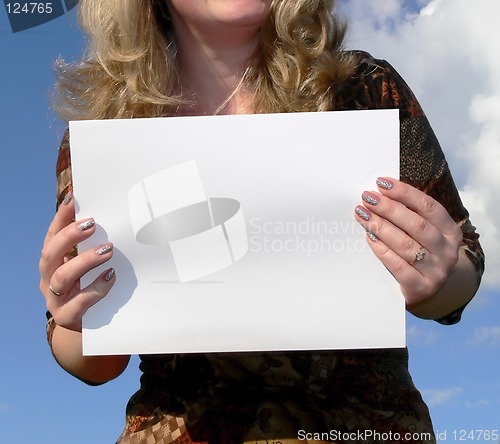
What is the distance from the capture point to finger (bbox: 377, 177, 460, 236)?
1.60m

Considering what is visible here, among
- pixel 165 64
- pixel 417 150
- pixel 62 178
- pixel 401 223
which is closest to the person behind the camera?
pixel 401 223

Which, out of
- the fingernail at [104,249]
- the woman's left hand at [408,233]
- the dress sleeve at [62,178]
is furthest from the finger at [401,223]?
the dress sleeve at [62,178]

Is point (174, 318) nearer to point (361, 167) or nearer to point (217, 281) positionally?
point (217, 281)

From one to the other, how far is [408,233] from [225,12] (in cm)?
74

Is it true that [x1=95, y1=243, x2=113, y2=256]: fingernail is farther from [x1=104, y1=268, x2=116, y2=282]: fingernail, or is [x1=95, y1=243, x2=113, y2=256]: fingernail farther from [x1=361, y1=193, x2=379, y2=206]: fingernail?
[x1=361, y1=193, x2=379, y2=206]: fingernail

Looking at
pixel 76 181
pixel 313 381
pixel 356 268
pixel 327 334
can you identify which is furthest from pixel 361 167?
pixel 76 181

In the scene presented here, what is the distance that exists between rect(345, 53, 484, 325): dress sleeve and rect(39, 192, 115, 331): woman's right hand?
2.40 ft

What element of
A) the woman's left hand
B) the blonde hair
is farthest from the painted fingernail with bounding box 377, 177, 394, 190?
the blonde hair

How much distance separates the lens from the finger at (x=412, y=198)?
160 centimetres

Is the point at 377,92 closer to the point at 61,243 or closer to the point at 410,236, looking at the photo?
the point at 410,236

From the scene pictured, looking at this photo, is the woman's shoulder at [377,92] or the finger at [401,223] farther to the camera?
the woman's shoulder at [377,92]

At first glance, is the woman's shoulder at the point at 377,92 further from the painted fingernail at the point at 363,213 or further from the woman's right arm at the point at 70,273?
the woman's right arm at the point at 70,273

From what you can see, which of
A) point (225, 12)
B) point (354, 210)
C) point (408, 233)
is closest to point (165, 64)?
point (225, 12)

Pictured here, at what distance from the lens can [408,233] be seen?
5.28ft
